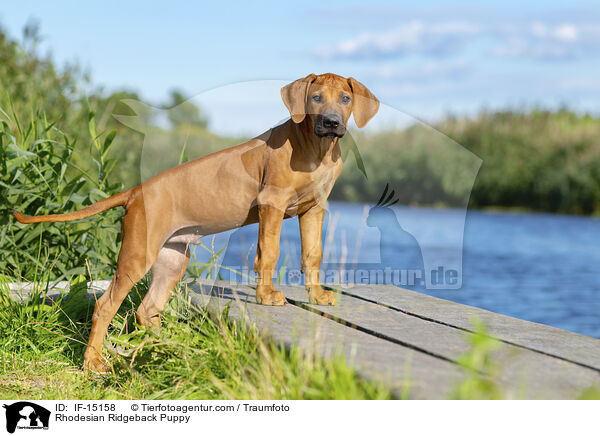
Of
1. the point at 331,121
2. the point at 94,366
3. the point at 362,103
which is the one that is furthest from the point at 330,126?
the point at 94,366

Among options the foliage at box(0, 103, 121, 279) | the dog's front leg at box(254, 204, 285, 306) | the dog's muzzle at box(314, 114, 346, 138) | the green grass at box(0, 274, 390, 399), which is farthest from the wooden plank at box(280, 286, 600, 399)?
the foliage at box(0, 103, 121, 279)

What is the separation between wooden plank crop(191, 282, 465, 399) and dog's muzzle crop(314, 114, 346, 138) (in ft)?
3.24

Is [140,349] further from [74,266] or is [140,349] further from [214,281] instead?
[74,266]

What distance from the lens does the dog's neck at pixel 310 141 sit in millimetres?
3418

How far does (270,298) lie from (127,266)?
87 centimetres

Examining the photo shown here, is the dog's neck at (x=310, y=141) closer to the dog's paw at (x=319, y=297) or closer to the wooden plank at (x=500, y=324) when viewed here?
the dog's paw at (x=319, y=297)

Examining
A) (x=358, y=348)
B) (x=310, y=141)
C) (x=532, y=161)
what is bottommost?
(x=358, y=348)

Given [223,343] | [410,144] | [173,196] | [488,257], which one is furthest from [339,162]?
[488,257]

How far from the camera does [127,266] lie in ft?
11.8

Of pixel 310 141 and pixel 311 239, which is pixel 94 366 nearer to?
pixel 311 239

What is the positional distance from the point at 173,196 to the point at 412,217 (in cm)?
156

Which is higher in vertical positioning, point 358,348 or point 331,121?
point 331,121

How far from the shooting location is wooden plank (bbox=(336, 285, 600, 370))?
2.99 m
